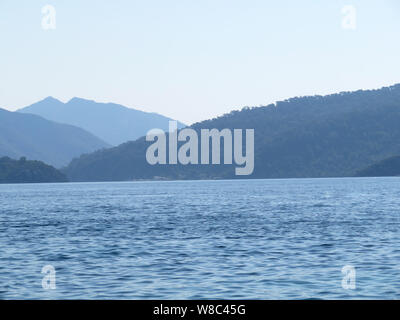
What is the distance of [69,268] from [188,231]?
25189mm

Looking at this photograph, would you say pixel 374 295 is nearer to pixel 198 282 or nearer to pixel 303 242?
pixel 198 282

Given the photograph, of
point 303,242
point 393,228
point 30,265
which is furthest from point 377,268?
point 393,228

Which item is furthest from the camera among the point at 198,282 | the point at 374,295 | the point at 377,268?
the point at 377,268

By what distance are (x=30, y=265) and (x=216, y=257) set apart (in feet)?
34.7

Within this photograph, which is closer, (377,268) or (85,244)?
(377,268)

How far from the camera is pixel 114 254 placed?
139 ft

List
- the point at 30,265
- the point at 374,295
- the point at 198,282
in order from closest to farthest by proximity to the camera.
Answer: the point at 374,295 → the point at 198,282 → the point at 30,265

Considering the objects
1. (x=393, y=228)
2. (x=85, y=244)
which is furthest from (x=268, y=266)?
(x=393, y=228)
